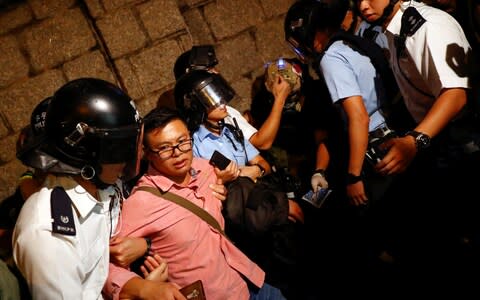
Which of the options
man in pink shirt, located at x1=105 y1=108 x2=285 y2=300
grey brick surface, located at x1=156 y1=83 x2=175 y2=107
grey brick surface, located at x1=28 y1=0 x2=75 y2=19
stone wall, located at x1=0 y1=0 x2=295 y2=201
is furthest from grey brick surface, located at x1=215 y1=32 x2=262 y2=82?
man in pink shirt, located at x1=105 y1=108 x2=285 y2=300

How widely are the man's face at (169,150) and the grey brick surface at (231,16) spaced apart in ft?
7.07

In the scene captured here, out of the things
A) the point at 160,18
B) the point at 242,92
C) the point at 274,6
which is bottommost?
the point at 242,92

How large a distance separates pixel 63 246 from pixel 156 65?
2.58 meters

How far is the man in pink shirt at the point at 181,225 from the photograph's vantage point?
7.86 feet

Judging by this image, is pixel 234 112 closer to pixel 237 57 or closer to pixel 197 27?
pixel 237 57

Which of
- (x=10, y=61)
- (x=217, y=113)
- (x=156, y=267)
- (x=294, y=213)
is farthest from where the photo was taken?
(x=10, y=61)

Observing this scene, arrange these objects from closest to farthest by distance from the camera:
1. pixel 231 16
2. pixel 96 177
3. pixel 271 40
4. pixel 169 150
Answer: pixel 96 177
pixel 169 150
pixel 231 16
pixel 271 40

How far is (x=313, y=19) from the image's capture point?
3.10 metres

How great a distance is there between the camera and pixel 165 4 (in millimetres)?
3965

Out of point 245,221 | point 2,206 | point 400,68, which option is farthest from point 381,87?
point 2,206

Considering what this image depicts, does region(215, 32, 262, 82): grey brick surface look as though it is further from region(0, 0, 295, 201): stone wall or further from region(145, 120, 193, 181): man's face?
region(145, 120, 193, 181): man's face

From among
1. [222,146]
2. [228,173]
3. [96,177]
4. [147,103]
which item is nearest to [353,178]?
[228,173]

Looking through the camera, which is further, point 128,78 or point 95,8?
point 128,78

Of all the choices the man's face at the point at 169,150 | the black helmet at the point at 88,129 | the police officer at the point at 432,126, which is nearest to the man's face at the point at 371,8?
the police officer at the point at 432,126
